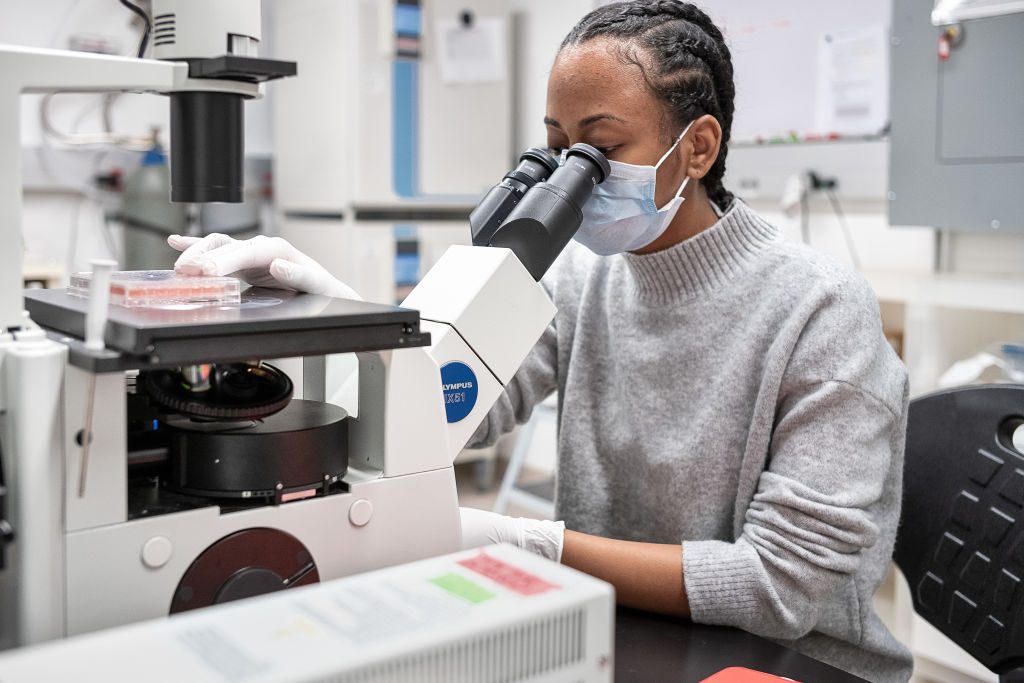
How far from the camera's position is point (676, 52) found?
3.62 feet

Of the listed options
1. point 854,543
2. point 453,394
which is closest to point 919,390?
point 854,543

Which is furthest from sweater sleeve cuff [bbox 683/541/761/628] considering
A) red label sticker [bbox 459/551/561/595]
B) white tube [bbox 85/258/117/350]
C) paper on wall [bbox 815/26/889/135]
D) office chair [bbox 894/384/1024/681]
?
paper on wall [bbox 815/26/889/135]

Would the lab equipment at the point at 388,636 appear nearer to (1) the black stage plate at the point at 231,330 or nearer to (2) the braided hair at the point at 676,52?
(1) the black stage plate at the point at 231,330

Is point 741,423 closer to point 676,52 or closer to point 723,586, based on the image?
point 723,586

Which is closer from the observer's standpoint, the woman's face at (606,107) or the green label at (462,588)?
the green label at (462,588)

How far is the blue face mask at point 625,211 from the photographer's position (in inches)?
43.1

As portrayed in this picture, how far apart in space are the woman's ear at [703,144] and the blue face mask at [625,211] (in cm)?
1

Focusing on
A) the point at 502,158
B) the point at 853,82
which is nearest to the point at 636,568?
the point at 853,82

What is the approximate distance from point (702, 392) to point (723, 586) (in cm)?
27

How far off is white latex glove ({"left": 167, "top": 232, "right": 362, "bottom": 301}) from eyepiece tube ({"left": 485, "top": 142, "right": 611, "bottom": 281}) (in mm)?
151

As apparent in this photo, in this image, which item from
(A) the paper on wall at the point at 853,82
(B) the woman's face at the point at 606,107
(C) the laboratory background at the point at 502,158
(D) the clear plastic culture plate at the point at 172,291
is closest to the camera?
(D) the clear plastic culture plate at the point at 172,291

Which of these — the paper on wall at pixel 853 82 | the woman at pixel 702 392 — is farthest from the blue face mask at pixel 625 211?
the paper on wall at pixel 853 82

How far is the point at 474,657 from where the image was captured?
1.80 ft

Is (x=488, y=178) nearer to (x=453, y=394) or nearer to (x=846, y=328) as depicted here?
(x=846, y=328)
